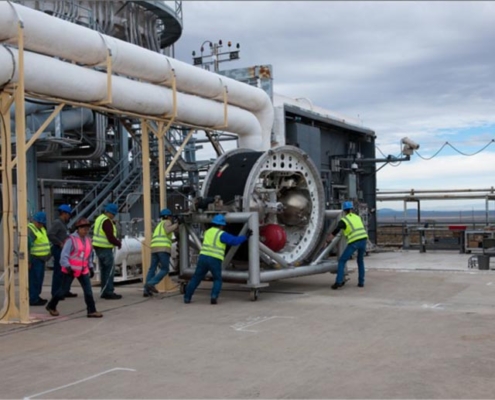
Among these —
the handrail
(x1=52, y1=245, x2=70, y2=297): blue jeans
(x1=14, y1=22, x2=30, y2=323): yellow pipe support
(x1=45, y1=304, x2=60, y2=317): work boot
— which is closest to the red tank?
(x1=52, y1=245, x2=70, y2=297): blue jeans

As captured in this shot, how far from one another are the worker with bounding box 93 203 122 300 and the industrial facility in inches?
42.3

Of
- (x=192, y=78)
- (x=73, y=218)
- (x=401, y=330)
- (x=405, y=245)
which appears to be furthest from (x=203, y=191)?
(x=405, y=245)

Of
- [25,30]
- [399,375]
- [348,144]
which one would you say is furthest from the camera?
[348,144]

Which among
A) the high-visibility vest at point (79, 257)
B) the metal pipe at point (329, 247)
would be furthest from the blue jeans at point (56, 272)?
the metal pipe at point (329, 247)

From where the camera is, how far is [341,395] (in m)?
5.60

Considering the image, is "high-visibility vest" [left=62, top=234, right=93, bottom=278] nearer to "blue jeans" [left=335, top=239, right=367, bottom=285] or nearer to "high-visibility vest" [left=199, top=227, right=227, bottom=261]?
"high-visibility vest" [left=199, top=227, right=227, bottom=261]

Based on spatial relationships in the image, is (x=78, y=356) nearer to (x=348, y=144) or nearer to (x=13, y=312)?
(x=13, y=312)

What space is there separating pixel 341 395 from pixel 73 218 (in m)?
14.2

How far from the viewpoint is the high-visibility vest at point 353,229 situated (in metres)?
12.8

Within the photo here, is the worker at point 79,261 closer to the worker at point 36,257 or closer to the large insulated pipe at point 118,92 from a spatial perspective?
the worker at point 36,257

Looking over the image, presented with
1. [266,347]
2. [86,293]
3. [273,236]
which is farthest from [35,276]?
[266,347]

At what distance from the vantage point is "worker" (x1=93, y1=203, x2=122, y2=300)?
11531 mm

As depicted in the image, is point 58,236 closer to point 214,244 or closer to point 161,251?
point 161,251

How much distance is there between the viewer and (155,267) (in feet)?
40.2
